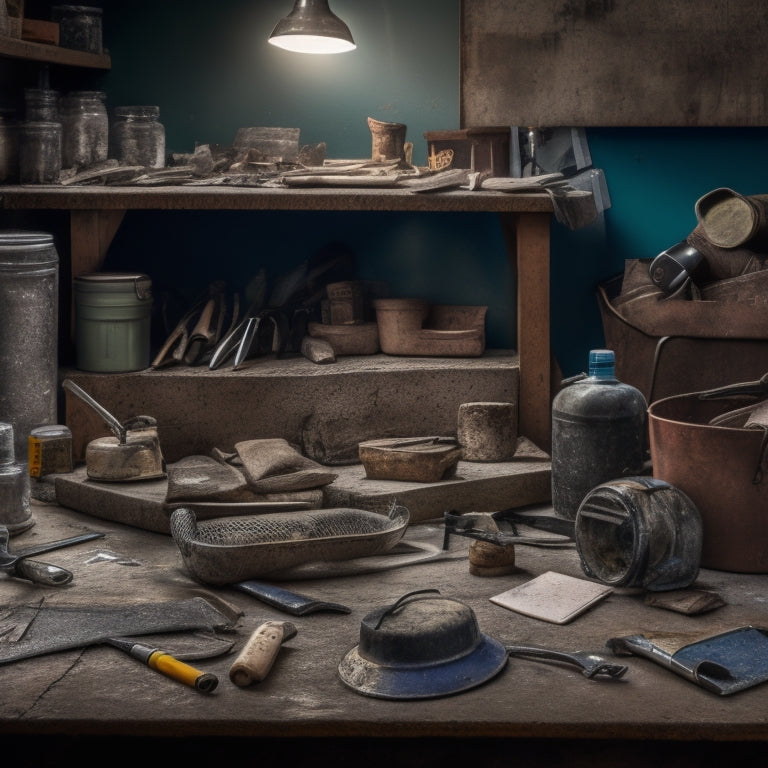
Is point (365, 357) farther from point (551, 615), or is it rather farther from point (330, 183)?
point (551, 615)

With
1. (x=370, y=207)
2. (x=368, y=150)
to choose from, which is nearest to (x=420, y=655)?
(x=370, y=207)

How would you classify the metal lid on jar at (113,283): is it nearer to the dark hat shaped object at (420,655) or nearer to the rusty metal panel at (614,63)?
the rusty metal panel at (614,63)

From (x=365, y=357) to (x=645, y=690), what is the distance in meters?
2.26

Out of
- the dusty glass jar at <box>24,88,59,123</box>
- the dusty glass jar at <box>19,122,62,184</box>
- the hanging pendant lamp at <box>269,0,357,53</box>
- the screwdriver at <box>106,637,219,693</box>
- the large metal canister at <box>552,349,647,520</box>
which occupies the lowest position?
the screwdriver at <box>106,637,219,693</box>

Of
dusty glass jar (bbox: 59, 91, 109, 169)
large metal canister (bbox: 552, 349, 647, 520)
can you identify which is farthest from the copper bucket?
dusty glass jar (bbox: 59, 91, 109, 169)

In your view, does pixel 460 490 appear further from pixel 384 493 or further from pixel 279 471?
pixel 279 471

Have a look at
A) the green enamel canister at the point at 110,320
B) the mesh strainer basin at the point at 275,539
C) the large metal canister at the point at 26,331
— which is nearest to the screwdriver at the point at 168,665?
the mesh strainer basin at the point at 275,539

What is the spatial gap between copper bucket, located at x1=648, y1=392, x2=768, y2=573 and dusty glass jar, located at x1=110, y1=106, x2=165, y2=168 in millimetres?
2426

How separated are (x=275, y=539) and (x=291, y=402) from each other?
1062 millimetres

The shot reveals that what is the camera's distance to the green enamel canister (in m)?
4.05

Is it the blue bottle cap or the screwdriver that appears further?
the blue bottle cap

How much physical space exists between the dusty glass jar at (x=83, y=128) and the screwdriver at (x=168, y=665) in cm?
245

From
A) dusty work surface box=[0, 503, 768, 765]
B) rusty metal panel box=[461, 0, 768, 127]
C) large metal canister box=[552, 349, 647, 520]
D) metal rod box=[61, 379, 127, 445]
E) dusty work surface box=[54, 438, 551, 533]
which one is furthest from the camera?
rusty metal panel box=[461, 0, 768, 127]

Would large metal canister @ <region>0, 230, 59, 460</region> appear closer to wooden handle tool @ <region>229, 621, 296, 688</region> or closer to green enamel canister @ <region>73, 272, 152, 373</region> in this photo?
green enamel canister @ <region>73, 272, 152, 373</region>
